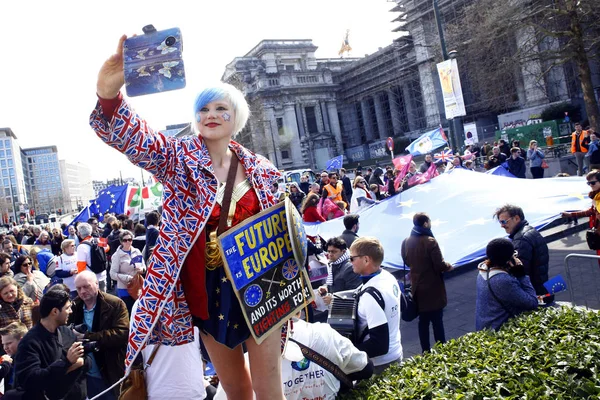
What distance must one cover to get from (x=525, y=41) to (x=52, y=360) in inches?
1074

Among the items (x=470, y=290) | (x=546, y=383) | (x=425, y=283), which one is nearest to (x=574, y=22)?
(x=470, y=290)

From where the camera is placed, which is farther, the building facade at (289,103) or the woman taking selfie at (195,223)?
the building facade at (289,103)

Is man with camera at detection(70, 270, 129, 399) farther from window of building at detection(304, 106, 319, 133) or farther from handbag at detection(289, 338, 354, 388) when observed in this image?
window of building at detection(304, 106, 319, 133)

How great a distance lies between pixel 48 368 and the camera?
3.90 meters

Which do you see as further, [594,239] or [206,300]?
[594,239]

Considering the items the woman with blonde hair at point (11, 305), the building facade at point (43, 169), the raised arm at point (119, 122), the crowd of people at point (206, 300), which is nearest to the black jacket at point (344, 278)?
the crowd of people at point (206, 300)

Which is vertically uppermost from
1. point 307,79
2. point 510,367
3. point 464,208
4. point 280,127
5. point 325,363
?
point 307,79

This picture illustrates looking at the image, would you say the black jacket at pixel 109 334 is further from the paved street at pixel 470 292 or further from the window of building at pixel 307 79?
the window of building at pixel 307 79

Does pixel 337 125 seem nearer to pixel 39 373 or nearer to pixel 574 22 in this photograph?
pixel 574 22

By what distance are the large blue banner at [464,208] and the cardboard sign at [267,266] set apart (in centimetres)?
544

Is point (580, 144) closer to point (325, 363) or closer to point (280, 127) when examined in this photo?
point (325, 363)

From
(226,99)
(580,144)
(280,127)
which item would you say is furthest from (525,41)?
(280,127)

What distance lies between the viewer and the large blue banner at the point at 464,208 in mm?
7480

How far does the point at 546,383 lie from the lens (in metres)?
2.67
